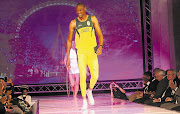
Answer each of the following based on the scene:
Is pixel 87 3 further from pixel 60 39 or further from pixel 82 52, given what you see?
pixel 82 52

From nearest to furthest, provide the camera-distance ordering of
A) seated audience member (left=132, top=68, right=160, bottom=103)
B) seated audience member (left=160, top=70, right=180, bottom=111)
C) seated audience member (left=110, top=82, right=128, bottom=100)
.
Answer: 1. seated audience member (left=160, top=70, right=180, bottom=111)
2. seated audience member (left=132, top=68, right=160, bottom=103)
3. seated audience member (left=110, top=82, right=128, bottom=100)

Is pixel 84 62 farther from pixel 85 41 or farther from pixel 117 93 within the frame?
pixel 117 93

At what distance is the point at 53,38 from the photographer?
9672mm

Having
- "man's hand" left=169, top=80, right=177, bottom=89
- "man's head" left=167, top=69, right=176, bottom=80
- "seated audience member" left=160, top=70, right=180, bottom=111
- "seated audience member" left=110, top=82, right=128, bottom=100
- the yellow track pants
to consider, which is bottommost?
"seated audience member" left=110, top=82, right=128, bottom=100

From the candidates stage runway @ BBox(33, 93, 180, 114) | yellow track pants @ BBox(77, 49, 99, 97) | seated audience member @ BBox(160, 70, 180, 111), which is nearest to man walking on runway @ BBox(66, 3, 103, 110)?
yellow track pants @ BBox(77, 49, 99, 97)

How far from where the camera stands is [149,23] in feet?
32.3

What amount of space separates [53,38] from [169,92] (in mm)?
5436

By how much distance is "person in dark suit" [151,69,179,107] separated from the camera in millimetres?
4980

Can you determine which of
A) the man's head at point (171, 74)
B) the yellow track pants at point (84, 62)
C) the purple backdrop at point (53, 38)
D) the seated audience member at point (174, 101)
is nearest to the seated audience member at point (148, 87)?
the man's head at point (171, 74)

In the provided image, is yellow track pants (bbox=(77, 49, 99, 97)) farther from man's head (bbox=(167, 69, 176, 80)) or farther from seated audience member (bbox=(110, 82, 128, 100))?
seated audience member (bbox=(110, 82, 128, 100))

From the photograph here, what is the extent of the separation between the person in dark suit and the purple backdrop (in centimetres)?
462

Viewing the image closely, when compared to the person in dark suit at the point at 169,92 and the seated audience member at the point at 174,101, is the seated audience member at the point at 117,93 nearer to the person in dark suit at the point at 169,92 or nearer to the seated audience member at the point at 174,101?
the person in dark suit at the point at 169,92

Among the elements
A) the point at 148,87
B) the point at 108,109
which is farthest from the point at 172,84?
the point at 108,109

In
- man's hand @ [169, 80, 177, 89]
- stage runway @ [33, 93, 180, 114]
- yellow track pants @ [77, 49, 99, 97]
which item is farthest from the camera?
man's hand @ [169, 80, 177, 89]
